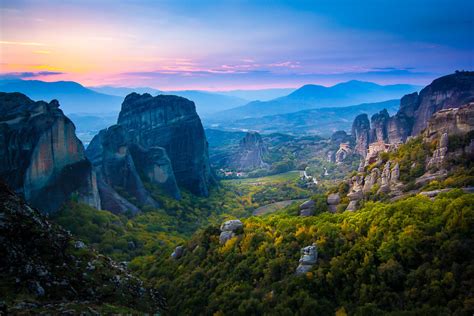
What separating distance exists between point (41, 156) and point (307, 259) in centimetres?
3783

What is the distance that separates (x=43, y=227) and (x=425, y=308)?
841 inches

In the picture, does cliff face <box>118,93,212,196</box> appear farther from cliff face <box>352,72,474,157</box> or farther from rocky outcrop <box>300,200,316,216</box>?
cliff face <box>352,72,474,157</box>

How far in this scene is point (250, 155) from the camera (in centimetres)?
16875

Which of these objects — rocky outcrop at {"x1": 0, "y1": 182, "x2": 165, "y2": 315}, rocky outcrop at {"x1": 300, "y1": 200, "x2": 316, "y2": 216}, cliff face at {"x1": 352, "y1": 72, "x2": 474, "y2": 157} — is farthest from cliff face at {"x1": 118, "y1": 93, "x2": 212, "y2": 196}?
rocky outcrop at {"x1": 0, "y1": 182, "x2": 165, "y2": 315}

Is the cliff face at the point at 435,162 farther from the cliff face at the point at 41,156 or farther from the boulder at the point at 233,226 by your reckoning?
the cliff face at the point at 41,156

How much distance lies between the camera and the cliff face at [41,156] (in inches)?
1785

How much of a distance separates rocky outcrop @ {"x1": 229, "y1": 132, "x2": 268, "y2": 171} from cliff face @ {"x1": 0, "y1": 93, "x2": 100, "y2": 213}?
108713mm

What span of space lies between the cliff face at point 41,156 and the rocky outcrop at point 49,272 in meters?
23.4

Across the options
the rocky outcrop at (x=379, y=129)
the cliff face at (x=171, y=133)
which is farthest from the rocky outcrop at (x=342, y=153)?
the cliff face at (x=171, y=133)

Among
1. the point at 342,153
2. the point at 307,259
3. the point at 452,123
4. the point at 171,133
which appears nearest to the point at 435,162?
the point at 452,123

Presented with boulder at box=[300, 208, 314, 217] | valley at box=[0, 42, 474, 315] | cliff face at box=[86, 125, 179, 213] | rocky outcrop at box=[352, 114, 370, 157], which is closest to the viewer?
valley at box=[0, 42, 474, 315]

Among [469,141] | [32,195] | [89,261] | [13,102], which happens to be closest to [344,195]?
[469,141]

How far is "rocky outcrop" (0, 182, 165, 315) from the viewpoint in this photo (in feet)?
61.5

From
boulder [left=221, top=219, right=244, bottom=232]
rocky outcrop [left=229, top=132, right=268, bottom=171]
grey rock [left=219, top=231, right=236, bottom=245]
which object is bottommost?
rocky outcrop [left=229, top=132, right=268, bottom=171]
